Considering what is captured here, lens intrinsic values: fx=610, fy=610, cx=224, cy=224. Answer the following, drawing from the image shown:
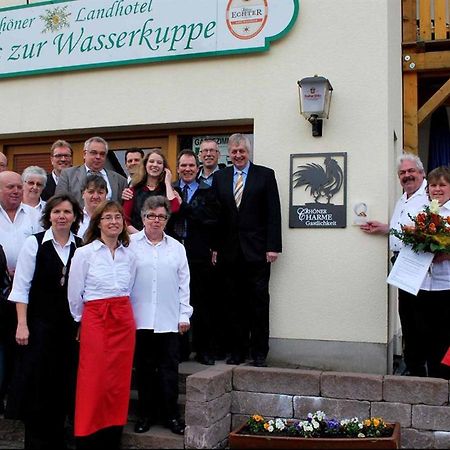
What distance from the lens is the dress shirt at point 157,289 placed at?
4293mm

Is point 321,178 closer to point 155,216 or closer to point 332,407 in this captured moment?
point 155,216

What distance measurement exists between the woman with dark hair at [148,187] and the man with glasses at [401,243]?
5.95ft

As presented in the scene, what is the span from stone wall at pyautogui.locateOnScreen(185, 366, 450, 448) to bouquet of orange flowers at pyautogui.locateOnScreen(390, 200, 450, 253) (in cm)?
94

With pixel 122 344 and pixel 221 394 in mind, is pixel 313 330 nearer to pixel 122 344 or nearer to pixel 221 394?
pixel 221 394

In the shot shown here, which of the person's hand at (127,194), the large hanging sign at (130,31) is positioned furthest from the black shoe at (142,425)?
the large hanging sign at (130,31)

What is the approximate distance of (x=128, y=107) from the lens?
6340 millimetres

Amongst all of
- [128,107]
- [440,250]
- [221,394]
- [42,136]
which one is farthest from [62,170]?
[440,250]

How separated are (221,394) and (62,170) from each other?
8.25 ft

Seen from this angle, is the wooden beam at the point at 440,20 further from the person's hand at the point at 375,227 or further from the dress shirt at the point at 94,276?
the dress shirt at the point at 94,276

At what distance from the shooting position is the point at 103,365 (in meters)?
3.95

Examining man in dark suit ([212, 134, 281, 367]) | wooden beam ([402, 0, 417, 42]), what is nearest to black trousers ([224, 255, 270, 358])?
man in dark suit ([212, 134, 281, 367])

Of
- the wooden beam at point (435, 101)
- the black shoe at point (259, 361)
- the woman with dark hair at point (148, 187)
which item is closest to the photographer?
the woman with dark hair at point (148, 187)

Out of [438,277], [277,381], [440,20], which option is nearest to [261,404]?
[277,381]

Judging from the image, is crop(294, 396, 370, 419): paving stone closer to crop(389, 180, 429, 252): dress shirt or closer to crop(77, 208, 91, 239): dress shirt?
crop(389, 180, 429, 252): dress shirt
